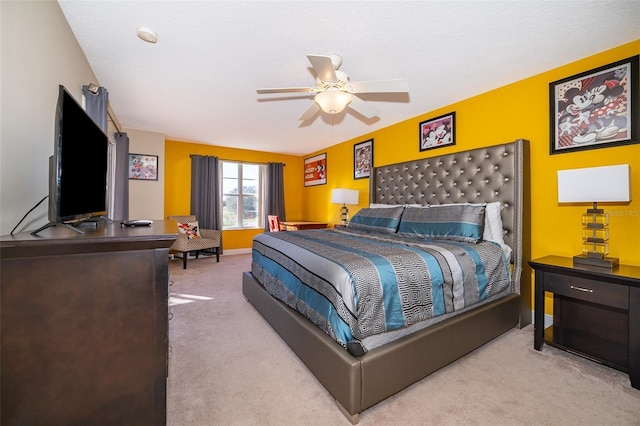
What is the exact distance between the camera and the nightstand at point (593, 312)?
1.69 m

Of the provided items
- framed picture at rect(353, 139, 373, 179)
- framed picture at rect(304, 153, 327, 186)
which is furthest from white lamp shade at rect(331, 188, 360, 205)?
framed picture at rect(304, 153, 327, 186)

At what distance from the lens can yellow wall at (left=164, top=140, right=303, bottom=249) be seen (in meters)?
5.43

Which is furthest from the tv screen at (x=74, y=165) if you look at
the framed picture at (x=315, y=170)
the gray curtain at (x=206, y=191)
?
the framed picture at (x=315, y=170)

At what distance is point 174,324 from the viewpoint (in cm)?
260

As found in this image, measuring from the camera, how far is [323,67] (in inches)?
71.6

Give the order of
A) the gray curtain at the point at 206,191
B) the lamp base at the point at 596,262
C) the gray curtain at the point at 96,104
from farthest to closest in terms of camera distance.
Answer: the gray curtain at the point at 206,191
the gray curtain at the point at 96,104
the lamp base at the point at 596,262

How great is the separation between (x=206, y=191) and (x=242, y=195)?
2.79 ft

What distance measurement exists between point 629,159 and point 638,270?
879mm

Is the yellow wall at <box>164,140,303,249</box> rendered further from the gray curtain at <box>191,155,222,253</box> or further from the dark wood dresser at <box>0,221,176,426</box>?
the dark wood dresser at <box>0,221,176,426</box>

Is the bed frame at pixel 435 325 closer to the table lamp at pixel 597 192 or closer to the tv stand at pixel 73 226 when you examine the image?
the table lamp at pixel 597 192

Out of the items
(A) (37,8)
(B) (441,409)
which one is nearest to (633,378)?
(B) (441,409)

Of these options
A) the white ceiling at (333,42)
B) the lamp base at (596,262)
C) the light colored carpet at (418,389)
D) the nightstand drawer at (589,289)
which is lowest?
the light colored carpet at (418,389)

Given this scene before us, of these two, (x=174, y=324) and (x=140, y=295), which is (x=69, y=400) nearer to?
(x=140, y=295)

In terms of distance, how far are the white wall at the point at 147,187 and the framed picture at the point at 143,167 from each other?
6 centimetres
